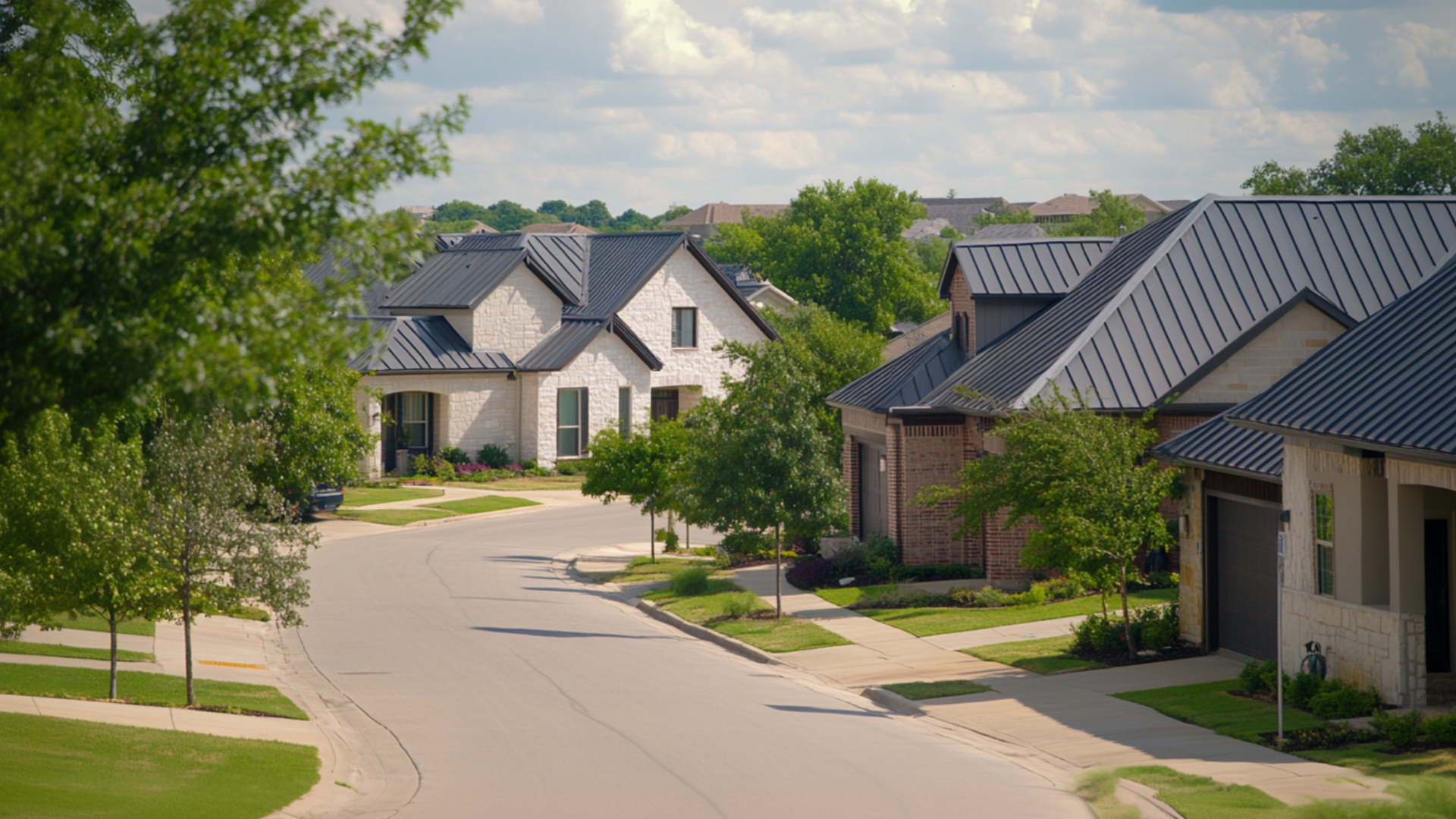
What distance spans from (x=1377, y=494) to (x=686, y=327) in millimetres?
41189

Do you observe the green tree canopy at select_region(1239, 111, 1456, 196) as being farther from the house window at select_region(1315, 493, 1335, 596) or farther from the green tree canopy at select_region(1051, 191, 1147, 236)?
the house window at select_region(1315, 493, 1335, 596)

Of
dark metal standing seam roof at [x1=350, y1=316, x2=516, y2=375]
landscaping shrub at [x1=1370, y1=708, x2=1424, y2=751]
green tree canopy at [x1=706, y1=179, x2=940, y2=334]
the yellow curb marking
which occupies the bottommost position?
the yellow curb marking

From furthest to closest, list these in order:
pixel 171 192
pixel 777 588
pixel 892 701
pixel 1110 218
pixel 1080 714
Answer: pixel 1110 218, pixel 777 588, pixel 892 701, pixel 1080 714, pixel 171 192

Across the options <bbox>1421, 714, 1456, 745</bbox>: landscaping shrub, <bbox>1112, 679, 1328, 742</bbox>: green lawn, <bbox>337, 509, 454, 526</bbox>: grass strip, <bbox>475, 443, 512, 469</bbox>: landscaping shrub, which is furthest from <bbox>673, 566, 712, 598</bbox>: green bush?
<bbox>475, 443, 512, 469</bbox>: landscaping shrub

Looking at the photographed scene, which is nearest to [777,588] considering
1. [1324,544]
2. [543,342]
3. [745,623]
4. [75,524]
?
[745,623]

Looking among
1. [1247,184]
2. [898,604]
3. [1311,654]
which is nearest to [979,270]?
[898,604]

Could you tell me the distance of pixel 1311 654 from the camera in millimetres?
15820

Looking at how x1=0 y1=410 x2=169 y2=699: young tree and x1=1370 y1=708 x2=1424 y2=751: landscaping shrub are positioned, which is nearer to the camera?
x1=1370 y1=708 x2=1424 y2=751: landscaping shrub

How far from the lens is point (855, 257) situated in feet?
266

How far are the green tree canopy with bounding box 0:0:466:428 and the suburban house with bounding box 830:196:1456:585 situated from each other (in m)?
16.7

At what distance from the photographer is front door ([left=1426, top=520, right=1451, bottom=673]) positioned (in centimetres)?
1577

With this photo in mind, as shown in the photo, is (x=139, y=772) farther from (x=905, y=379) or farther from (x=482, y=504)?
(x=482, y=504)

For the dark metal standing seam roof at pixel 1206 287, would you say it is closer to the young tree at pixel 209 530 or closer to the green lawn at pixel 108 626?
the young tree at pixel 209 530

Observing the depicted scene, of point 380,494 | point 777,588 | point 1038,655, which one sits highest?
point 380,494
